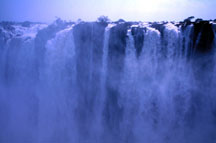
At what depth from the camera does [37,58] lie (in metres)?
8.73

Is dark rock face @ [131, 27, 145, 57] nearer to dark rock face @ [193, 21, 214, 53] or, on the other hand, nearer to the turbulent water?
the turbulent water

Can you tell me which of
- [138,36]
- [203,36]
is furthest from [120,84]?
[203,36]

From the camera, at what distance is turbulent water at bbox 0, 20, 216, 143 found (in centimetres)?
732

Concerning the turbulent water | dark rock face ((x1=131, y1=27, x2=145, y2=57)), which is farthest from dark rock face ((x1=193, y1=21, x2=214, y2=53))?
dark rock face ((x1=131, y1=27, x2=145, y2=57))

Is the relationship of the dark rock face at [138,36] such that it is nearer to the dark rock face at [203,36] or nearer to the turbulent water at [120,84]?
the turbulent water at [120,84]

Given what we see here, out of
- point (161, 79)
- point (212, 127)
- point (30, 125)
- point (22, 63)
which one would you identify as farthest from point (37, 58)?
point (212, 127)

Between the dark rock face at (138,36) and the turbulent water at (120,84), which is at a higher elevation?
the dark rock face at (138,36)

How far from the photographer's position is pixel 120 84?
7.88m

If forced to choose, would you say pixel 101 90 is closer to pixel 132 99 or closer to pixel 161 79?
pixel 132 99

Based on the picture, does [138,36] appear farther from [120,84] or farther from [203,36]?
[203,36]

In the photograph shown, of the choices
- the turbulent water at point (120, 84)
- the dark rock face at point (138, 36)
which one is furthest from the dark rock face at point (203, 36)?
the dark rock face at point (138, 36)

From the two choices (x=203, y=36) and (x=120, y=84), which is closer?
(x=203, y=36)

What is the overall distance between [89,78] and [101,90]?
0.94m

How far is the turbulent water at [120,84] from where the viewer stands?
7.32 metres
